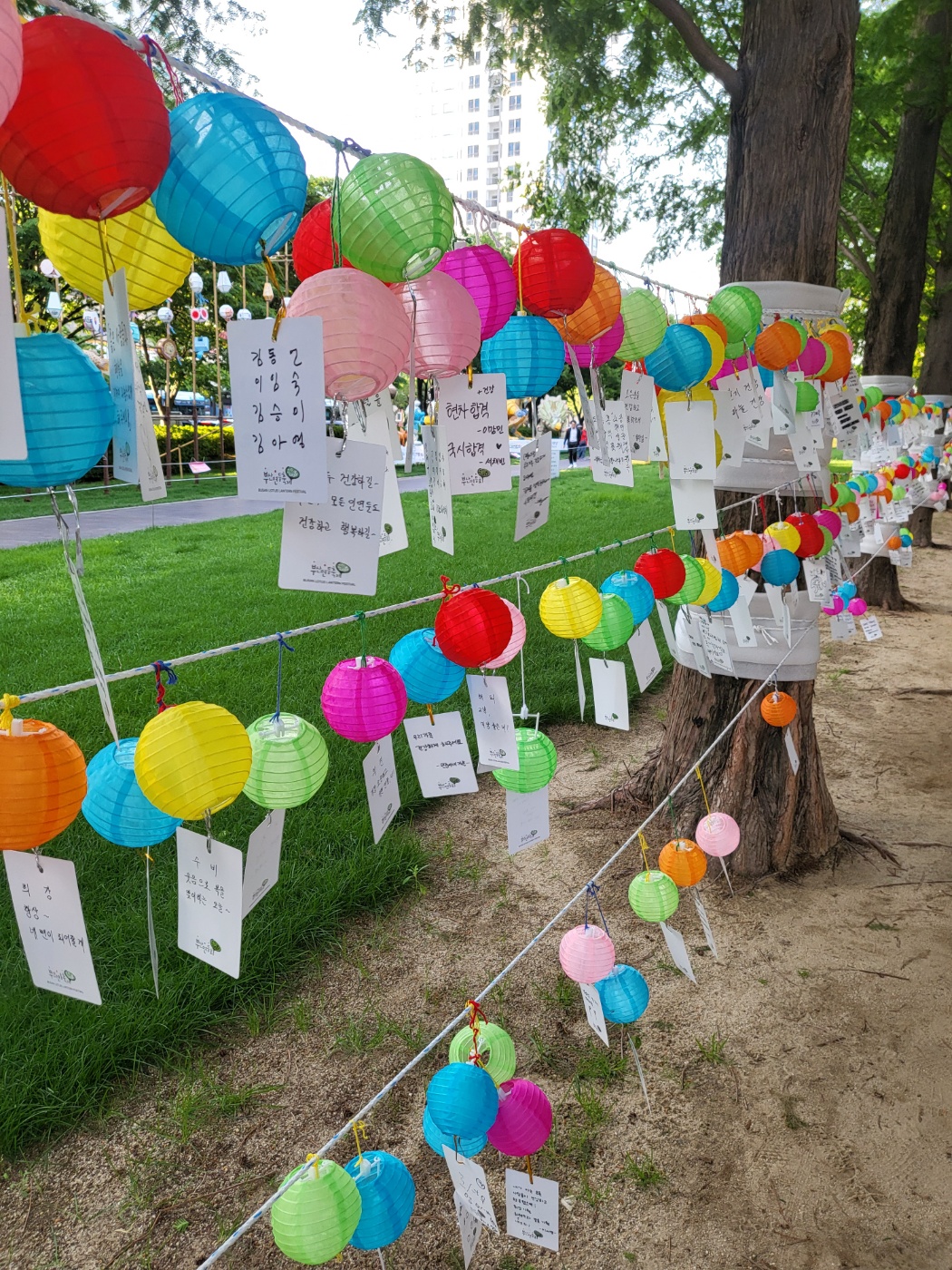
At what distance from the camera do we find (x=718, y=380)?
2.24 metres

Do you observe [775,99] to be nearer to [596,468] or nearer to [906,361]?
[596,468]

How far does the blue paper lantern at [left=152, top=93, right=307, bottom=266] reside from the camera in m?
0.89

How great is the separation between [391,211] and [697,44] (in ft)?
8.07

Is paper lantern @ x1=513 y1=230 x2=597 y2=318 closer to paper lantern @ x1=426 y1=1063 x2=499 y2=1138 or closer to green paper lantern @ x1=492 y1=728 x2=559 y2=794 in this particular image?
green paper lantern @ x1=492 y1=728 x2=559 y2=794

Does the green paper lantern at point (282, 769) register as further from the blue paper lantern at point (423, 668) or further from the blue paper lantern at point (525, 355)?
the blue paper lantern at point (525, 355)

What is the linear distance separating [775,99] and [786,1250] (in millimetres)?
3260

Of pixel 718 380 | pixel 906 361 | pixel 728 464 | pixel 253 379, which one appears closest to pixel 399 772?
pixel 728 464

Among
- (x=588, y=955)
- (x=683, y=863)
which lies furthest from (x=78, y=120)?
(x=683, y=863)

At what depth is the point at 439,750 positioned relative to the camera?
1.59m

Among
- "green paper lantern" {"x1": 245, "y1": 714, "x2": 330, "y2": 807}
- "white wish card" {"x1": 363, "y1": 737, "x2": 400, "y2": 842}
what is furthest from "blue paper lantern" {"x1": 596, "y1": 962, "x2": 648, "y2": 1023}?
"green paper lantern" {"x1": 245, "y1": 714, "x2": 330, "y2": 807}

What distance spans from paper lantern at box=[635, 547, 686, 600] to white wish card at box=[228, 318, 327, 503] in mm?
1164

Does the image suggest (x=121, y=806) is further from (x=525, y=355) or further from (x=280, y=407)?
Answer: (x=525, y=355)

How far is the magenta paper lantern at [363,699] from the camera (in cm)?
147

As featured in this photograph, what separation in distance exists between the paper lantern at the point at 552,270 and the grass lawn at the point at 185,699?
2.13 metres
